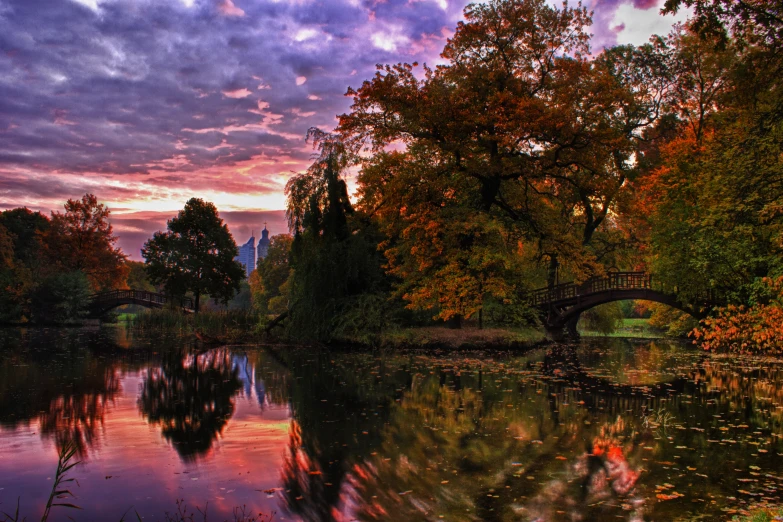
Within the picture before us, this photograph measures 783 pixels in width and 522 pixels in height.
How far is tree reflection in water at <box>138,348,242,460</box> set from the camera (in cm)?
976

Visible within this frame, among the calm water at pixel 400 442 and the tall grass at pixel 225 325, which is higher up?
the tall grass at pixel 225 325

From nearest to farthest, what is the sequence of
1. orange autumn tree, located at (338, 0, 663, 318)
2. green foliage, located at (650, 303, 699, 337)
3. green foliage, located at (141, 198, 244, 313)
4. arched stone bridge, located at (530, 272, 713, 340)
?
orange autumn tree, located at (338, 0, 663, 318) < arched stone bridge, located at (530, 272, 713, 340) < green foliage, located at (650, 303, 699, 337) < green foliage, located at (141, 198, 244, 313)

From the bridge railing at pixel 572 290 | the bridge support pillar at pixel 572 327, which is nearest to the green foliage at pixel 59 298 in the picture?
the bridge railing at pixel 572 290

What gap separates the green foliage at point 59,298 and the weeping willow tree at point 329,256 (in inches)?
1277

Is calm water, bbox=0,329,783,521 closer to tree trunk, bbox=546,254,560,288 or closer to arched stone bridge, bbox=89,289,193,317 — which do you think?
tree trunk, bbox=546,254,560,288

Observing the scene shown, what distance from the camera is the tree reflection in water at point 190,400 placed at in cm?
976

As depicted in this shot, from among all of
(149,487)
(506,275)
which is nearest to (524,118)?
(506,275)

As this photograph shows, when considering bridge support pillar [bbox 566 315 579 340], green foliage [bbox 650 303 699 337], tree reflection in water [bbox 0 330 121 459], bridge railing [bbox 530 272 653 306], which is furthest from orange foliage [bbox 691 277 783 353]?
bridge support pillar [bbox 566 315 579 340]

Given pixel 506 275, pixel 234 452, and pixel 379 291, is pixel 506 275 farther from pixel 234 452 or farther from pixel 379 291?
pixel 234 452

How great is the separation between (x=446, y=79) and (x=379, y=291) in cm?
1038

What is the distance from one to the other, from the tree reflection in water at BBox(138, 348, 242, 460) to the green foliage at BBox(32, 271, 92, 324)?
3476 cm

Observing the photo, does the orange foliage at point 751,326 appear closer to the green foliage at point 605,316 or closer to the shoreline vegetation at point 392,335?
the shoreline vegetation at point 392,335

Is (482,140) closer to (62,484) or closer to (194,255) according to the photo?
(62,484)

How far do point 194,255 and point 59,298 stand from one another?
39.9ft
